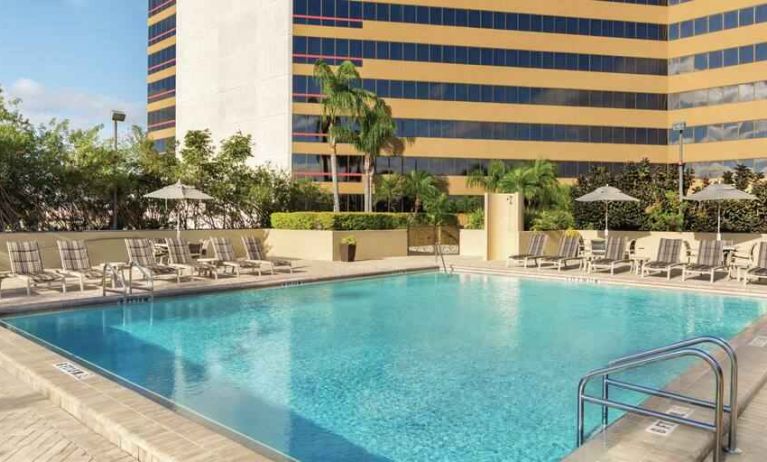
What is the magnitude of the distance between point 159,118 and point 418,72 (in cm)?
2377

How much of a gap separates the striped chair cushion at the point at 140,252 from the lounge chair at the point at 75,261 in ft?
3.25

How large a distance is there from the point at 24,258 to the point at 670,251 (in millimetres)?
16753

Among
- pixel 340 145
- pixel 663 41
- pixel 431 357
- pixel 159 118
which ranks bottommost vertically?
pixel 431 357

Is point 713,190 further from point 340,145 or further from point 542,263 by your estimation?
point 340,145

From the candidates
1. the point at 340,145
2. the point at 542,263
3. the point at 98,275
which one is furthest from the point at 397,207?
the point at 98,275

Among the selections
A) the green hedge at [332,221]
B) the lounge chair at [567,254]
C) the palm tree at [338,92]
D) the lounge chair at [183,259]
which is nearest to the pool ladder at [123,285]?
the lounge chair at [183,259]

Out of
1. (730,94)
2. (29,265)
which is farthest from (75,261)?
(730,94)

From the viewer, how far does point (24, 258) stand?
12.9 m

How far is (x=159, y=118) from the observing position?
49.8 metres

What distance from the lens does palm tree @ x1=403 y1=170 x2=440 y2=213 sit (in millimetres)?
36688

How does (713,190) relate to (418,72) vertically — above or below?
below

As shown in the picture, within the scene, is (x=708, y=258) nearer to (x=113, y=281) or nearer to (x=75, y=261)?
(x=113, y=281)

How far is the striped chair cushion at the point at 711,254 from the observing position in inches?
623

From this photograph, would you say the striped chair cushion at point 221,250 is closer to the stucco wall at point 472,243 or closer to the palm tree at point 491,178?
the stucco wall at point 472,243
